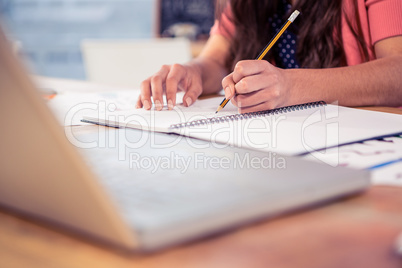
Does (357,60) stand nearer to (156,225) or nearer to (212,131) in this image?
(212,131)

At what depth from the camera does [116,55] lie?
1.92m

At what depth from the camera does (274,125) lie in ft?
2.04

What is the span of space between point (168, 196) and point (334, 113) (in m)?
0.47

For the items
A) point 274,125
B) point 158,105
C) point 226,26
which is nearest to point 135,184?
point 274,125

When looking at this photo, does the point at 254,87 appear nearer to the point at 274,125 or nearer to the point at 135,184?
the point at 274,125

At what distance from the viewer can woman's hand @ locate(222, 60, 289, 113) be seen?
2.35 feet

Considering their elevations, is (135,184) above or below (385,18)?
below

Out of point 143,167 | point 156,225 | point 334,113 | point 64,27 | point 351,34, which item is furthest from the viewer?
point 64,27

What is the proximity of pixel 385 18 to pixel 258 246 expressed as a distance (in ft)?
2.85

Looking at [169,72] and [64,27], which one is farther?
[64,27]

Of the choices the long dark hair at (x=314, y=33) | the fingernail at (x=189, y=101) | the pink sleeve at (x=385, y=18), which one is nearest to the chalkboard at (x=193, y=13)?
the long dark hair at (x=314, y=33)

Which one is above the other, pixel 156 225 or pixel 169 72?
pixel 169 72

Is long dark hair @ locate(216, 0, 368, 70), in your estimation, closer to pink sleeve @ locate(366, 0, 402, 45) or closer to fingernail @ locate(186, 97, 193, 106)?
pink sleeve @ locate(366, 0, 402, 45)

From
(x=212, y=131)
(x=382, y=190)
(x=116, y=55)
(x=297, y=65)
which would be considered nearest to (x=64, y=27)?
(x=116, y=55)
